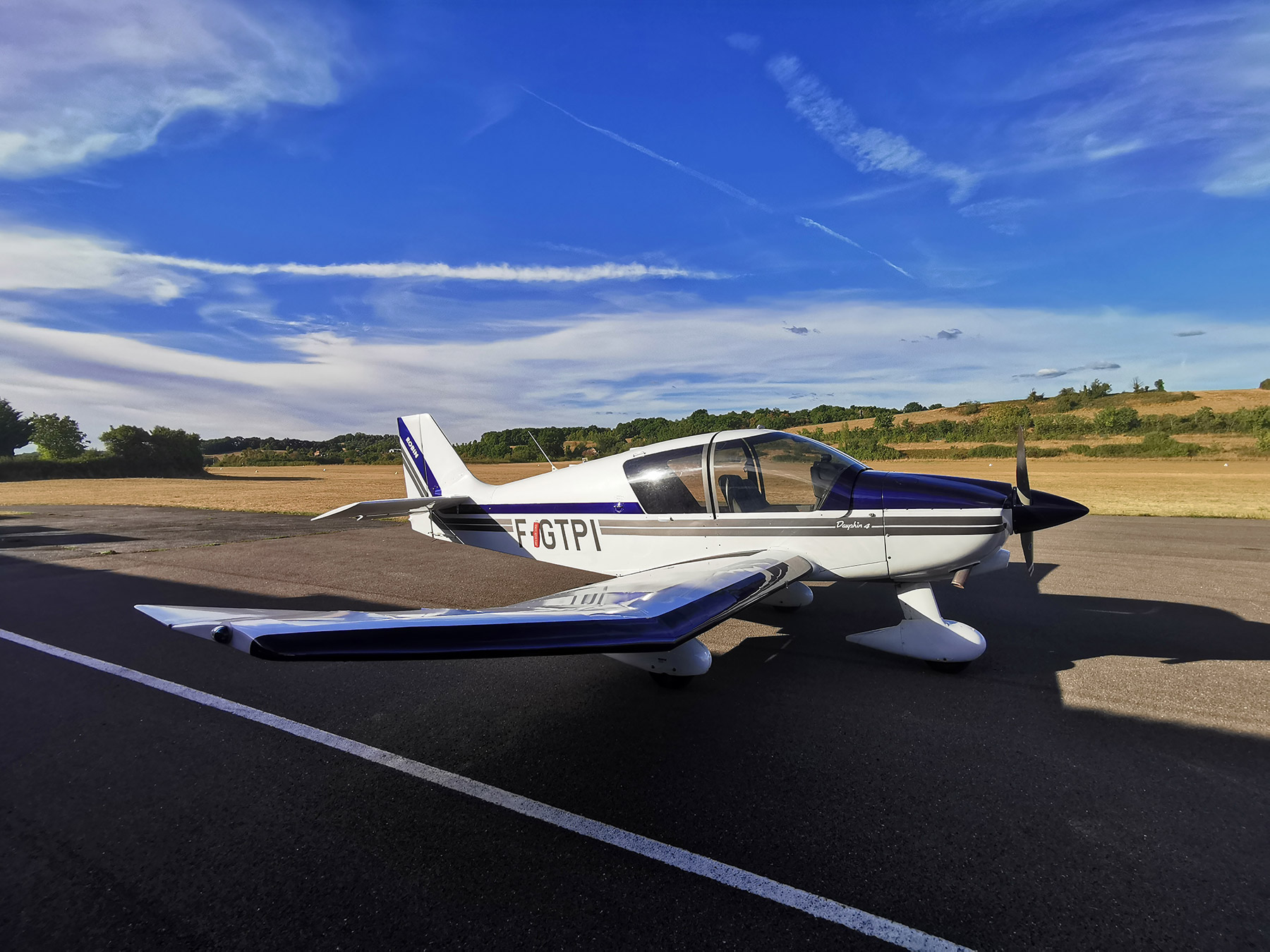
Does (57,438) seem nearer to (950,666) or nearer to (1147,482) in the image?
(950,666)

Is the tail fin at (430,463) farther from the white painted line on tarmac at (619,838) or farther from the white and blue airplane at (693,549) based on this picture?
the white painted line on tarmac at (619,838)

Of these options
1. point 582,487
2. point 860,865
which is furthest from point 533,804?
point 582,487

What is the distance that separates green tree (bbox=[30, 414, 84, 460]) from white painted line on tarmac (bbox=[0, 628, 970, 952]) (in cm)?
6943

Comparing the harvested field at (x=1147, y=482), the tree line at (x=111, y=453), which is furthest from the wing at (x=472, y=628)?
the tree line at (x=111, y=453)

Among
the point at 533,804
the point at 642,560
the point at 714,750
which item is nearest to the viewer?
the point at 533,804

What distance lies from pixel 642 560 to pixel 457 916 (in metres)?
4.08

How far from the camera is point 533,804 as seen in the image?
323cm

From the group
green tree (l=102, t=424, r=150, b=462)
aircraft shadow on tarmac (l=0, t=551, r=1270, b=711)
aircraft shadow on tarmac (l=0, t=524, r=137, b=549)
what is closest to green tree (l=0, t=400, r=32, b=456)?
green tree (l=102, t=424, r=150, b=462)

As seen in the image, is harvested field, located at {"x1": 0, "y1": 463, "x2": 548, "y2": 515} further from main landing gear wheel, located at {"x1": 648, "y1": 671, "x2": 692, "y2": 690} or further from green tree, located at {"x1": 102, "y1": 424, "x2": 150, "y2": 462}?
main landing gear wheel, located at {"x1": 648, "y1": 671, "x2": 692, "y2": 690}

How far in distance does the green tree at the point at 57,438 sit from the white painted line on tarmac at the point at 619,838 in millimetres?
69430

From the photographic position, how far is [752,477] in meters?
5.73

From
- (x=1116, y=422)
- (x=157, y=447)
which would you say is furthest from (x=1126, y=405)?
(x=157, y=447)

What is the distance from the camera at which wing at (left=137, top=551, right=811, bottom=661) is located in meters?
2.77

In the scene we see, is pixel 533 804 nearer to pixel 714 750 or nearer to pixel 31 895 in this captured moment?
pixel 714 750
